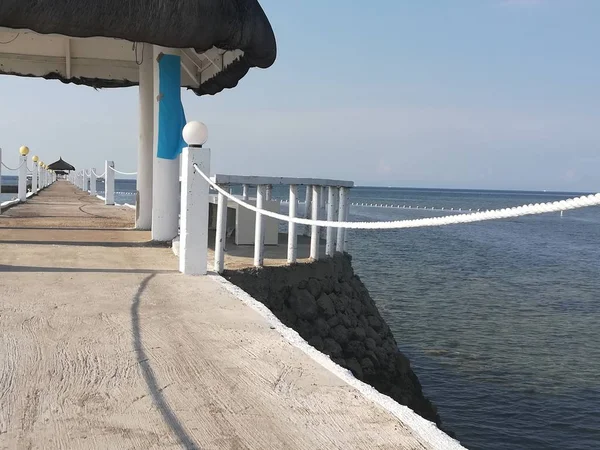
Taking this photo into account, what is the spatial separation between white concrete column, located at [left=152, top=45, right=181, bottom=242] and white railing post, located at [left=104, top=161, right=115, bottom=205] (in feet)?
40.0

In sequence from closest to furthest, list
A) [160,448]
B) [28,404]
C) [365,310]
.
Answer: [160,448] → [28,404] → [365,310]

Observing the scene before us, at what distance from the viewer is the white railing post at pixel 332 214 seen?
31.3 feet

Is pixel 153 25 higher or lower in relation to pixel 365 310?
higher

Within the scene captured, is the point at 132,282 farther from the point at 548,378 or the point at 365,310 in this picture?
the point at 548,378

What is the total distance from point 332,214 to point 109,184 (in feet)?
50.1

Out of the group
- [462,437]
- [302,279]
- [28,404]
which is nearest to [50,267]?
[302,279]

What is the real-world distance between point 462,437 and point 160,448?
291 inches

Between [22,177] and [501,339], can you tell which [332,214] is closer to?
[501,339]

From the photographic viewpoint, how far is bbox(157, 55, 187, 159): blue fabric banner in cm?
1066

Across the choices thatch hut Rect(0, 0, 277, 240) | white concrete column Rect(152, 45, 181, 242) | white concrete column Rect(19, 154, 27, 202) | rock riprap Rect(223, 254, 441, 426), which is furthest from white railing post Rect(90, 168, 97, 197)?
rock riprap Rect(223, 254, 441, 426)

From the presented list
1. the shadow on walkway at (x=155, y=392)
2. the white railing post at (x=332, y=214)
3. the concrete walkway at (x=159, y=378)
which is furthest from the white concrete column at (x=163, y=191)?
the shadow on walkway at (x=155, y=392)

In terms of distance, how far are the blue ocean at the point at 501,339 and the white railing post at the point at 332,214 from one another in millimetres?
3174

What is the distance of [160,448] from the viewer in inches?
122

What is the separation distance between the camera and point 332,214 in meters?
9.73
